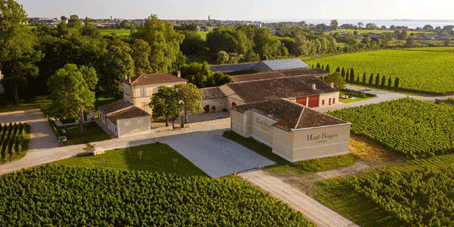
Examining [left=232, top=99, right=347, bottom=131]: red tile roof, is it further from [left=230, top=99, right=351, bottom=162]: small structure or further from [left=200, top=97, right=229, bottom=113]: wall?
[left=200, top=97, right=229, bottom=113]: wall

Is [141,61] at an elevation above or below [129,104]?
above

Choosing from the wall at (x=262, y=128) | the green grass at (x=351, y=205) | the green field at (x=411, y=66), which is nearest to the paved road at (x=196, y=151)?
the wall at (x=262, y=128)

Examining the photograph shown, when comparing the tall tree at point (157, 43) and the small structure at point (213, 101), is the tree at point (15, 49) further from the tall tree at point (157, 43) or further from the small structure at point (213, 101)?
the small structure at point (213, 101)

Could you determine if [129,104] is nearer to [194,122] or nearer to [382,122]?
[194,122]

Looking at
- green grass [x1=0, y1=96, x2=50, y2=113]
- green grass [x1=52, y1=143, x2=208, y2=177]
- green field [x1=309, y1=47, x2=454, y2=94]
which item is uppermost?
green field [x1=309, y1=47, x2=454, y2=94]

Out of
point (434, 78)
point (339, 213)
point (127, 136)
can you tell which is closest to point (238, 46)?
point (434, 78)

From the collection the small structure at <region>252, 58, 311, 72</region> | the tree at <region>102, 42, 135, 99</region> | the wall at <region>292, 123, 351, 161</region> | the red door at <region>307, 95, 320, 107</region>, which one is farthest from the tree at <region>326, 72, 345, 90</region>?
the tree at <region>102, 42, 135, 99</region>
